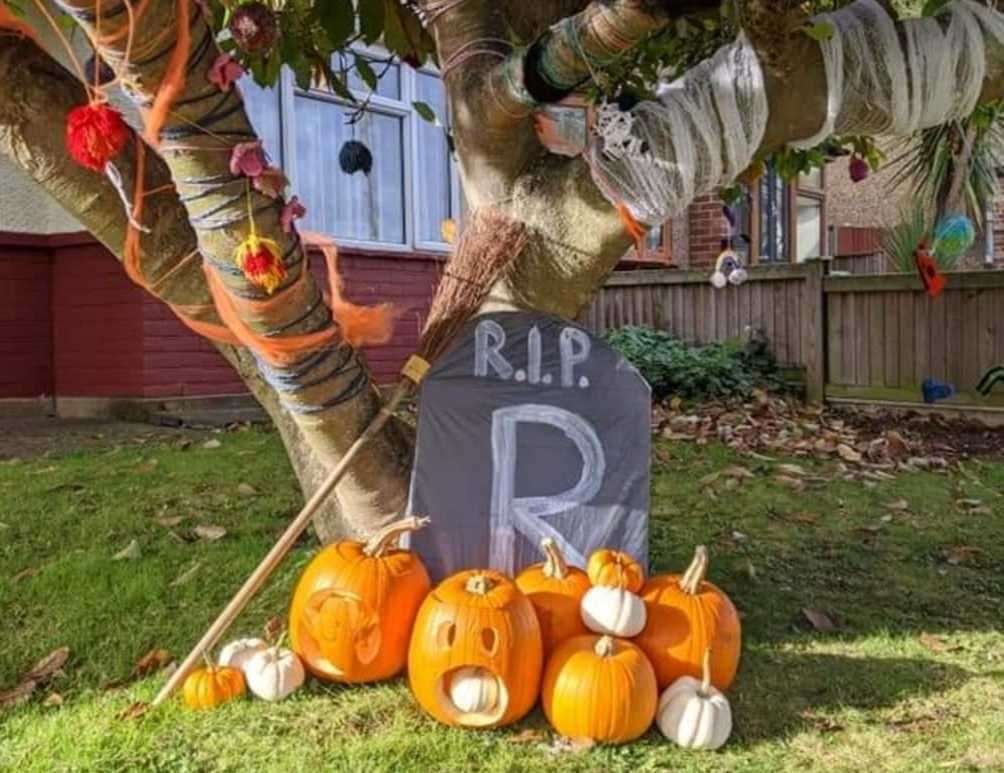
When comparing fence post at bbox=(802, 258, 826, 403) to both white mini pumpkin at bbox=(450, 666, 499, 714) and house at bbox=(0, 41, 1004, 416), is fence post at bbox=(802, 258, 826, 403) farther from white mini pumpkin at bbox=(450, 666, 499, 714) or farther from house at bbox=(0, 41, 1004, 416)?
white mini pumpkin at bbox=(450, 666, 499, 714)

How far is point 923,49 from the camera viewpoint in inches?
99.2

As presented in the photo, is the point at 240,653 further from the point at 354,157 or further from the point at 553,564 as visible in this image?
the point at 354,157

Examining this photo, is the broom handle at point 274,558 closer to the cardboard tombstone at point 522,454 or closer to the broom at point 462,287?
the broom at point 462,287

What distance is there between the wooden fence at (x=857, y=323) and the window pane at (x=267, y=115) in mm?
3175

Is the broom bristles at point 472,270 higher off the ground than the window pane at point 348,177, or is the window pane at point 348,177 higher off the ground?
the window pane at point 348,177

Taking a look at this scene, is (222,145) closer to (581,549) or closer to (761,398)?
(581,549)

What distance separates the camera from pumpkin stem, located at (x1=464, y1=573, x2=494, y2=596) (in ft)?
7.78

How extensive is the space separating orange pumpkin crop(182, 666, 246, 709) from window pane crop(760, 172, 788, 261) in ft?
38.2

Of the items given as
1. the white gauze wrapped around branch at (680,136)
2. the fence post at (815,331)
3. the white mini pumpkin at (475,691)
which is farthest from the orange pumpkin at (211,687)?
the fence post at (815,331)

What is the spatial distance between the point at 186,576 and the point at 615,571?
65.9 inches

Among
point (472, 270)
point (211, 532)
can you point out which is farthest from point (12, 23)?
point (211, 532)

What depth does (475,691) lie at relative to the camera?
2.33 m

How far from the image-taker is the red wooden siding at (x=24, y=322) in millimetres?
7094

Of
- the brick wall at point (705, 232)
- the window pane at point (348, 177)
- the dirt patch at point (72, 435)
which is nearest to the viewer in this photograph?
the dirt patch at point (72, 435)
